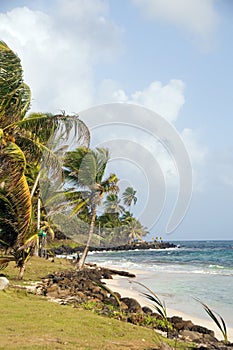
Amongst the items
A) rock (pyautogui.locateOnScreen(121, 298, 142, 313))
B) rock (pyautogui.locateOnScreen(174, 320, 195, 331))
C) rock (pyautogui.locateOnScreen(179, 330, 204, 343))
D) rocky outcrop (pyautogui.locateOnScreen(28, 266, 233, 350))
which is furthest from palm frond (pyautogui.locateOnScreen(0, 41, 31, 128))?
rock (pyautogui.locateOnScreen(179, 330, 204, 343))

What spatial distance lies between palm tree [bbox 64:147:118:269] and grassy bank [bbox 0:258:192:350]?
11544 mm

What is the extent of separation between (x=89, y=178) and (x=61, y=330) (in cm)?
1346

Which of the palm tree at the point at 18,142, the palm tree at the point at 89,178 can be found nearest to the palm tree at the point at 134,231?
the palm tree at the point at 89,178

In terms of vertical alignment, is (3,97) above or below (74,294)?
above

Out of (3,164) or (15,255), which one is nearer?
(3,164)

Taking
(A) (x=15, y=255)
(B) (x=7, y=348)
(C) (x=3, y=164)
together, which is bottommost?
(B) (x=7, y=348)

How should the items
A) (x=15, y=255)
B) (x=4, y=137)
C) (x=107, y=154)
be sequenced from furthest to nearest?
(x=107, y=154), (x=15, y=255), (x=4, y=137)

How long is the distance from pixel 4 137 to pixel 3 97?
1153 mm

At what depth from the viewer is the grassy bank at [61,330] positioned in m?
5.37

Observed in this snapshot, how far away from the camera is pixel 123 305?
35.3ft

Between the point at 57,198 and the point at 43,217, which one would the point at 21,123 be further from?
the point at 43,217

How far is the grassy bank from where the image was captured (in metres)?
5.37

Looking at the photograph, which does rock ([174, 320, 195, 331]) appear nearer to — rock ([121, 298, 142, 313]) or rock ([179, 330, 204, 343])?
rock ([179, 330, 204, 343])

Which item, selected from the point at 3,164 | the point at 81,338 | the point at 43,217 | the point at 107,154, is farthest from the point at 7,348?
the point at 43,217
